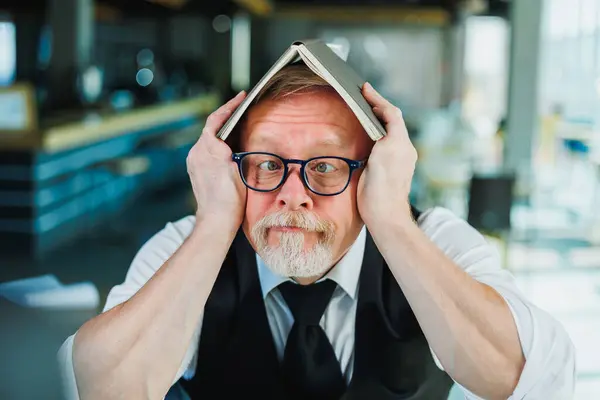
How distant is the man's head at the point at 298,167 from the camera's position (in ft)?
3.62

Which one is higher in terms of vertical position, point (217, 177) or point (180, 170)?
point (217, 177)

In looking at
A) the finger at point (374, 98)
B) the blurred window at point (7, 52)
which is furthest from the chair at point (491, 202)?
the blurred window at point (7, 52)

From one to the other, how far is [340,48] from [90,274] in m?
4.27

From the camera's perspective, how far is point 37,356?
1.04m

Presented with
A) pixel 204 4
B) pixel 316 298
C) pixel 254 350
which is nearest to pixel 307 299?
pixel 316 298

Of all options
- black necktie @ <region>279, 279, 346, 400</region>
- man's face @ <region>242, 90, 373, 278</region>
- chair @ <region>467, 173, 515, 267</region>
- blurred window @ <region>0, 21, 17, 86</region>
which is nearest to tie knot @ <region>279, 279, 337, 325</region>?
black necktie @ <region>279, 279, 346, 400</region>

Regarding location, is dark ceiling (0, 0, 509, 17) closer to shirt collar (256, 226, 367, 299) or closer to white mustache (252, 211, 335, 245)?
shirt collar (256, 226, 367, 299)

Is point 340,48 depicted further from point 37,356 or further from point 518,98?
point 518,98

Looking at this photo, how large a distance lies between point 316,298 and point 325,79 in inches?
15.6

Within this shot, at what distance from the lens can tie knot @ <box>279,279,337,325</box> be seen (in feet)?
4.11

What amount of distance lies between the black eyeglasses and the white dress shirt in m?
0.17

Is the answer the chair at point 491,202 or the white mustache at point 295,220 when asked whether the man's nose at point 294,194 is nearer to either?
the white mustache at point 295,220

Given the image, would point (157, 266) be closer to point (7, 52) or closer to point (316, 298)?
point (316, 298)

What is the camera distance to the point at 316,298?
4.13ft
